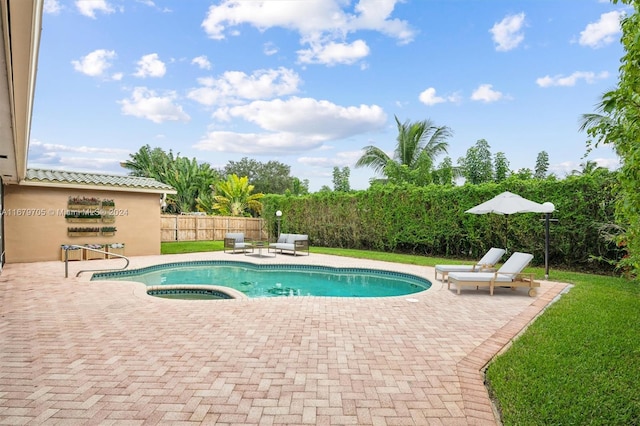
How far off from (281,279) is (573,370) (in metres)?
9.47

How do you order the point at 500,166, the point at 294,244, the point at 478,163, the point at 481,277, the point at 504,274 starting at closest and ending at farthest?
the point at 481,277, the point at 504,274, the point at 294,244, the point at 500,166, the point at 478,163

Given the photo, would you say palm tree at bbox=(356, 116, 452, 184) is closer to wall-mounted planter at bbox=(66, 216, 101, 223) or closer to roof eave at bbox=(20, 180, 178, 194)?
roof eave at bbox=(20, 180, 178, 194)

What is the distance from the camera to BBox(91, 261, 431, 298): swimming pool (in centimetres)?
1083

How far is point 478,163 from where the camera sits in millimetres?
25484

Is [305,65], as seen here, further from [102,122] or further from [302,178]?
[302,178]

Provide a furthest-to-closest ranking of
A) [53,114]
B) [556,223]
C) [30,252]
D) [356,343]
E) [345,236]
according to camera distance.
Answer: [53,114] < [345,236] < [30,252] < [556,223] < [356,343]

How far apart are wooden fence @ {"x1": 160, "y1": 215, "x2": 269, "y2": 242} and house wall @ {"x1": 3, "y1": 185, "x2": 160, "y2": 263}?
6.01m

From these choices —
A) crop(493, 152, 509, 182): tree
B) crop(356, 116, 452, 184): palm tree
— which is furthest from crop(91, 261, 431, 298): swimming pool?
crop(493, 152, 509, 182): tree

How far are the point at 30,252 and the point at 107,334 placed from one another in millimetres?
12096

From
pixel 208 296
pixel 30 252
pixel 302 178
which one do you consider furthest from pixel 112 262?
pixel 302 178

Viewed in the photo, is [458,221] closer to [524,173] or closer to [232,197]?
[524,173]

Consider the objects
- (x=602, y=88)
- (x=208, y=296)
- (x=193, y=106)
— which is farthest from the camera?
(x=193, y=106)

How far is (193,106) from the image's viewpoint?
2703 cm

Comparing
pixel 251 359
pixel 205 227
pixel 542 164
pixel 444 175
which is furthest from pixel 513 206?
pixel 542 164
